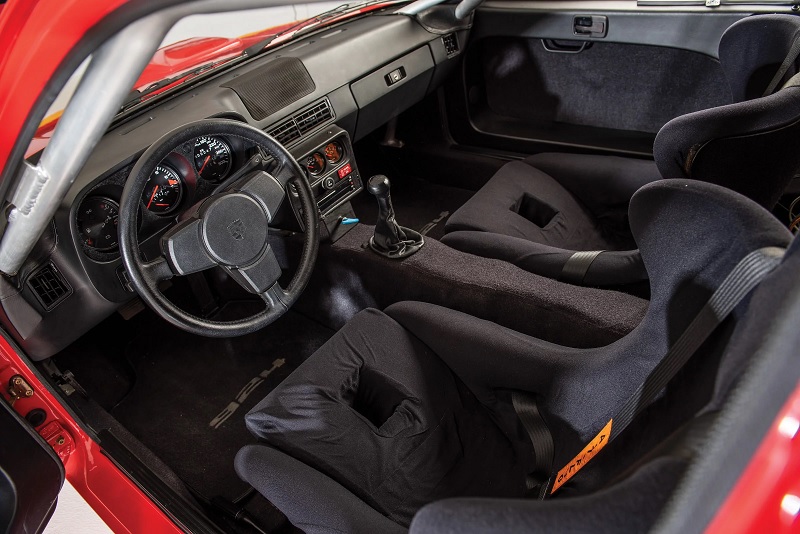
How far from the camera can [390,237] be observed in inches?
66.2

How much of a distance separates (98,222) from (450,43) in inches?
58.8

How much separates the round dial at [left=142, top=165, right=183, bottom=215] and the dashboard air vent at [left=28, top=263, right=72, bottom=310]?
248 millimetres

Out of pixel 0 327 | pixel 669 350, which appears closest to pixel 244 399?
pixel 0 327

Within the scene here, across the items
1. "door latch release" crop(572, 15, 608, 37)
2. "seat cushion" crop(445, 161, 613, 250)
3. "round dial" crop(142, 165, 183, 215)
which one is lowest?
"seat cushion" crop(445, 161, 613, 250)

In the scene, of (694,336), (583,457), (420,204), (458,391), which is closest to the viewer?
(694,336)

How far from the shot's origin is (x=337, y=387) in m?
1.36

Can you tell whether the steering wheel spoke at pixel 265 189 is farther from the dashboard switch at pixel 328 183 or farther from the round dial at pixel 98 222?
the dashboard switch at pixel 328 183

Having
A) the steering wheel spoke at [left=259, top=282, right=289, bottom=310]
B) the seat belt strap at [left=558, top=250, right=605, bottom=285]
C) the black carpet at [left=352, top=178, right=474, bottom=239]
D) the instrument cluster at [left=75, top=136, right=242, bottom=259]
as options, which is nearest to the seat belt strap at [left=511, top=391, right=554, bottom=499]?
the seat belt strap at [left=558, top=250, right=605, bottom=285]

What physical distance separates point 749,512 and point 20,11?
1.08 meters

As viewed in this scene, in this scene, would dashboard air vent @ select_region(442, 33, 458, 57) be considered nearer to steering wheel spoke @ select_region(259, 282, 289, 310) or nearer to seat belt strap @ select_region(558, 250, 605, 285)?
seat belt strap @ select_region(558, 250, 605, 285)

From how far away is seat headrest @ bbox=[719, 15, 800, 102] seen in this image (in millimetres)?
1493

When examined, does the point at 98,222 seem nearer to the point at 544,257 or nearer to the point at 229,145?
the point at 229,145

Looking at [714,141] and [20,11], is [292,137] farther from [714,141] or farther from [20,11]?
[714,141]

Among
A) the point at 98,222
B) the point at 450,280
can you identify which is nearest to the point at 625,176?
the point at 450,280
